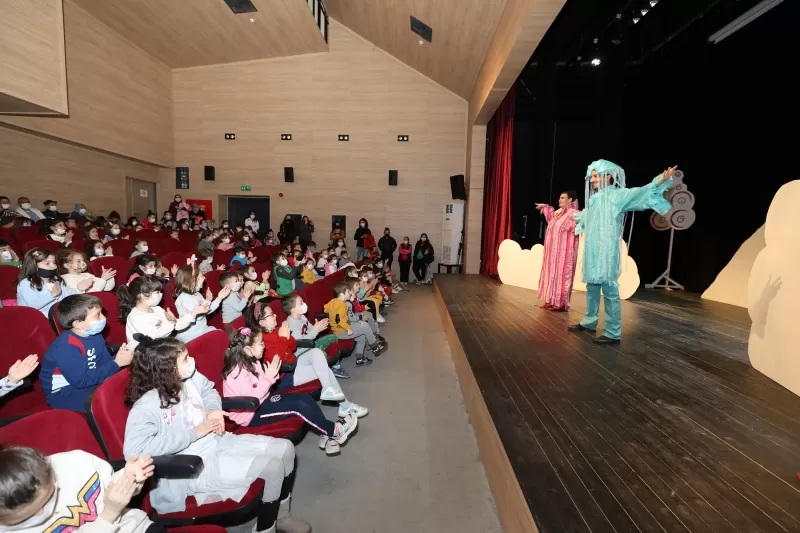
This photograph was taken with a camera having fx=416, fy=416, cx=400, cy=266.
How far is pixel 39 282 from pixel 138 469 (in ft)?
8.73

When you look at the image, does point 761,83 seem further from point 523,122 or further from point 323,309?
point 323,309

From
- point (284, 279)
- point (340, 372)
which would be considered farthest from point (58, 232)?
point (340, 372)

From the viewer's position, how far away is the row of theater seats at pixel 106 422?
52.2 inches

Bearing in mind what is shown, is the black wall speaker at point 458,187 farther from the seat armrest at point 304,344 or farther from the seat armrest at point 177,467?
the seat armrest at point 177,467

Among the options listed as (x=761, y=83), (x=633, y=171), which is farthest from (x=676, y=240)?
(x=761, y=83)

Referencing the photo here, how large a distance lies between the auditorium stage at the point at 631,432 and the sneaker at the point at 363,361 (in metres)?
0.90

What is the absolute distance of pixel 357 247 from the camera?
1054 cm

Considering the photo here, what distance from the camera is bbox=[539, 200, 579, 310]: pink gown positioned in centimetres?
514

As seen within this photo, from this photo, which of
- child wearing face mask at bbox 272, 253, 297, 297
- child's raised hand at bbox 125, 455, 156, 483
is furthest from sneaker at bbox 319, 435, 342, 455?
child wearing face mask at bbox 272, 253, 297, 297

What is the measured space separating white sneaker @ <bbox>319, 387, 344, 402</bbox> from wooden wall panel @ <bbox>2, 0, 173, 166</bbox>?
26.0ft

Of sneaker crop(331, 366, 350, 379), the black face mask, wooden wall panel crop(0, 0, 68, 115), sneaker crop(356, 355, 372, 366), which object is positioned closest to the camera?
the black face mask

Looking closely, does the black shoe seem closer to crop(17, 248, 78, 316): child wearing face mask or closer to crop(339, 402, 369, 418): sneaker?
crop(339, 402, 369, 418): sneaker

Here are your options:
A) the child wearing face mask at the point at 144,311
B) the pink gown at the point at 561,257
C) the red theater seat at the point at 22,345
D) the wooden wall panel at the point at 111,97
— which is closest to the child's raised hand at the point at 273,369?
the child wearing face mask at the point at 144,311

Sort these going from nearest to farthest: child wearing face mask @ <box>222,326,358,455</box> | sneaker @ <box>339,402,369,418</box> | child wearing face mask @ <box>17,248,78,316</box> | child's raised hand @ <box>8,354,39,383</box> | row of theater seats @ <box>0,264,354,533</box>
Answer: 1. row of theater seats @ <box>0,264,354,533</box>
2. child's raised hand @ <box>8,354,39,383</box>
3. child wearing face mask @ <box>222,326,358,455</box>
4. sneaker @ <box>339,402,369,418</box>
5. child wearing face mask @ <box>17,248,78,316</box>
